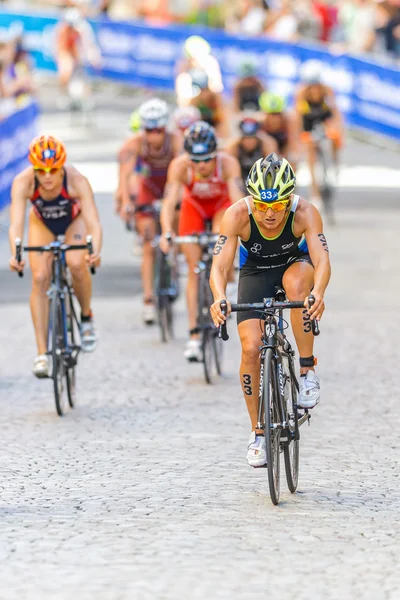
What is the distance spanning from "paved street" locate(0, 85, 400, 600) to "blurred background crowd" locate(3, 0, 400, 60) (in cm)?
1279

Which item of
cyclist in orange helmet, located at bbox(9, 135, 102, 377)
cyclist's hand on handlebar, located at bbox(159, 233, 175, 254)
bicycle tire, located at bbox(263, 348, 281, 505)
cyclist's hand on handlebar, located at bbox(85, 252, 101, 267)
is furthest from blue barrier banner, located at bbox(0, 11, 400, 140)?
bicycle tire, located at bbox(263, 348, 281, 505)

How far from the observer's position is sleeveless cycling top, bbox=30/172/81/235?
38.8 ft

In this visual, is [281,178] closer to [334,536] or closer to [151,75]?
[334,536]

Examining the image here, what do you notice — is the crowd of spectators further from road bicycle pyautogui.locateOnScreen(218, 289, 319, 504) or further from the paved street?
road bicycle pyautogui.locateOnScreen(218, 289, 319, 504)

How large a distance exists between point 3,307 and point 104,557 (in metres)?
9.53

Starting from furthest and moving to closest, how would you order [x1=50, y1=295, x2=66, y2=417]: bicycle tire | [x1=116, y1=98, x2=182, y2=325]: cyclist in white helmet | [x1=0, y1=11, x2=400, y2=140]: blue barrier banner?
1. [x1=0, y1=11, x2=400, y2=140]: blue barrier banner
2. [x1=116, y1=98, x2=182, y2=325]: cyclist in white helmet
3. [x1=50, y1=295, x2=66, y2=417]: bicycle tire

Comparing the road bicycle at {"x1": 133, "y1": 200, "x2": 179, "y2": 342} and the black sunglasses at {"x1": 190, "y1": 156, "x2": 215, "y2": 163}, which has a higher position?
the black sunglasses at {"x1": 190, "y1": 156, "x2": 215, "y2": 163}

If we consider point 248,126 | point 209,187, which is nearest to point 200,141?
point 209,187

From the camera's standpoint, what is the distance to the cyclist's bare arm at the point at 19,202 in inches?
453

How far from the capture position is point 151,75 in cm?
3584

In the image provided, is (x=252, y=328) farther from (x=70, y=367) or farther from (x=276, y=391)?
(x=70, y=367)

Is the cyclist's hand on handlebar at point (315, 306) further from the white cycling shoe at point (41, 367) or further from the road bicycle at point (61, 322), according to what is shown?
the white cycling shoe at point (41, 367)

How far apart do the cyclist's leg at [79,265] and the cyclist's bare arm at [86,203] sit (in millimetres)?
216

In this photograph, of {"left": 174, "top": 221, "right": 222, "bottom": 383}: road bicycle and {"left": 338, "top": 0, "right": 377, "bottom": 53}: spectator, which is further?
{"left": 338, "top": 0, "right": 377, "bottom": 53}: spectator
